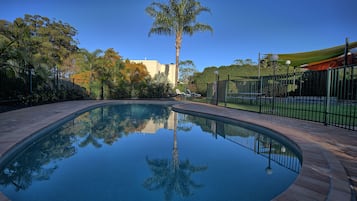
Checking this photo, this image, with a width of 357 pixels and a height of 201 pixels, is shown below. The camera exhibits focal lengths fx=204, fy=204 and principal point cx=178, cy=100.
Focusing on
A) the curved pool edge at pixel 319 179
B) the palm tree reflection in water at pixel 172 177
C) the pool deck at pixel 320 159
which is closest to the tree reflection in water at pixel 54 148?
the pool deck at pixel 320 159

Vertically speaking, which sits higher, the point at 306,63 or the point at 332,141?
the point at 306,63

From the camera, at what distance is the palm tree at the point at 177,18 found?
54.4 ft

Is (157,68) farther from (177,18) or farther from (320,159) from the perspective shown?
(320,159)

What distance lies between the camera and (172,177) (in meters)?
3.13

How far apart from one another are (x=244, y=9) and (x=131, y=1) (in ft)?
27.5

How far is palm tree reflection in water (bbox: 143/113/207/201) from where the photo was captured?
2.70 meters

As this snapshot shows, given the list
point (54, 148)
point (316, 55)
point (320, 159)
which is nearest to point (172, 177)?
point (320, 159)

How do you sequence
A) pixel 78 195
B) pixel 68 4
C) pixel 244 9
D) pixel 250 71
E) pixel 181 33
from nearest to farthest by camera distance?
1. pixel 78 195
2. pixel 68 4
3. pixel 244 9
4. pixel 181 33
5. pixel 250 71

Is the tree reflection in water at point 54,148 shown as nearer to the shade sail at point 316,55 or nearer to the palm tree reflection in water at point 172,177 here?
the palm tree reflection in water at point 172,177

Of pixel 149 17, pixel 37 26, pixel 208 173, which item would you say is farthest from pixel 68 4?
pixel 208 173

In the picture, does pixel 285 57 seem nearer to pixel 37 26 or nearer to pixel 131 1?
pixel 131 1

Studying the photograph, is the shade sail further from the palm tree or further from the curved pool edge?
the curved pool edge

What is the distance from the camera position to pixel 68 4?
14.0 m

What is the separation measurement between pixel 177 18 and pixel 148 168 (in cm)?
1554
